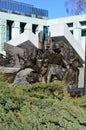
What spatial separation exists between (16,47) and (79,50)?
3134mm

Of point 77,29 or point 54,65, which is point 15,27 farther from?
point 54,65

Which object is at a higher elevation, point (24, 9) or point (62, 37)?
point (24, 9)

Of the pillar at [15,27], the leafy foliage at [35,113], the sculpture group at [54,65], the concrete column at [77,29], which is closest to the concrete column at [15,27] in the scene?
the pillar at [15,27]

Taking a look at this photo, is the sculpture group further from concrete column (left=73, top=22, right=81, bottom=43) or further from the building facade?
concrete column (left=73, top=22, right=81, bottom=43)

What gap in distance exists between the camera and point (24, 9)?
38.7 meters

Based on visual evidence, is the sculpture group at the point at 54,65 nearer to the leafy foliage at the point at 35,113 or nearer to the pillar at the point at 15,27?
the leafy foliage at the point at 35,113

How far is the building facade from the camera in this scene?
35250 mm

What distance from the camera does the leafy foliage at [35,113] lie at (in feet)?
9.16

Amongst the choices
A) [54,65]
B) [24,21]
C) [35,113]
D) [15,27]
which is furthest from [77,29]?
[35,113]

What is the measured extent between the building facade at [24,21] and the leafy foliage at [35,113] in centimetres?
3144

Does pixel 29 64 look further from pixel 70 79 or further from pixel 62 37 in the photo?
pixel 62 37

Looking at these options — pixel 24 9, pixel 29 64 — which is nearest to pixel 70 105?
pixel 29 64

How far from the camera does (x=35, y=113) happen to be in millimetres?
2857

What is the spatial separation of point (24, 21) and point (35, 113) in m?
34.3
